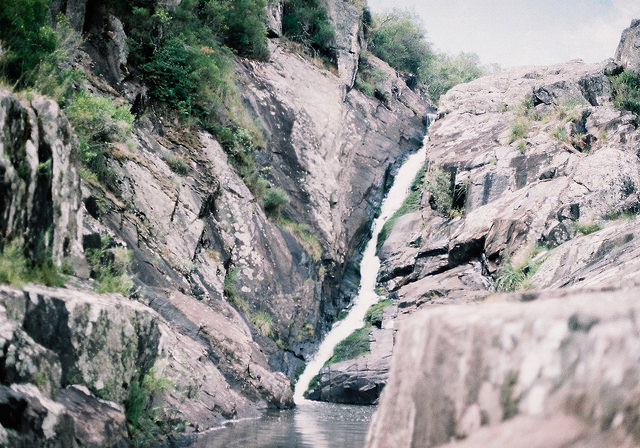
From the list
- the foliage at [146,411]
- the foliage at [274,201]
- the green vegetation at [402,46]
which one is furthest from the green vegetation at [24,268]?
the green vegetation at [402,46]

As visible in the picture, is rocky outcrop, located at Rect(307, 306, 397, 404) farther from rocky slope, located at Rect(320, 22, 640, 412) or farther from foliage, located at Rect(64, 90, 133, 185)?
foliage, located at Rect(64, 90, 133, 185)

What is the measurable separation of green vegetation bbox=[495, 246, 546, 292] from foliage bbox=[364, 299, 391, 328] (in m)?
5.75

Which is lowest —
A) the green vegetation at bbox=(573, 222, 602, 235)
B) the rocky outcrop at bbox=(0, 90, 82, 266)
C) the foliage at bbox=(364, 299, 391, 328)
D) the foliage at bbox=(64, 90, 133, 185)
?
the foliage at bbox=(364, 299, 391, 328)

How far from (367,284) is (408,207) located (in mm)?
6386

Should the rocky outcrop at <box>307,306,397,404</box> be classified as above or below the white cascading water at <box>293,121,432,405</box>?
below

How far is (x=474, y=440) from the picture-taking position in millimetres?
2516

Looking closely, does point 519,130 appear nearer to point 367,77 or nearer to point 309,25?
point 367,77

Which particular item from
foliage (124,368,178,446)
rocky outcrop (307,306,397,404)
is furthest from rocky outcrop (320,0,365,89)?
foliage (124,368,178,446)

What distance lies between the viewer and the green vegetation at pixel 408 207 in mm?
29734

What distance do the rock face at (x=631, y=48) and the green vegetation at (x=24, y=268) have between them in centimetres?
3219

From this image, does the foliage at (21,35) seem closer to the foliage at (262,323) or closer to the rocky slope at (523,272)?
the rocky slope at (523,272)

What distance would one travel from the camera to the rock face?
30.0 m

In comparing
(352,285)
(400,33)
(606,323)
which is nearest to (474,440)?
(606,323)

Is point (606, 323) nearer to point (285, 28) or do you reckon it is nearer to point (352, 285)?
point (352, 285)
